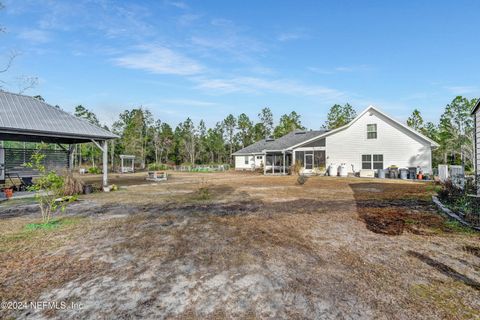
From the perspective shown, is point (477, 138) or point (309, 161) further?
point (309, 161)

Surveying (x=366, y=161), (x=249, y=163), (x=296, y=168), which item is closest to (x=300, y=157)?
(x=296, y=168)

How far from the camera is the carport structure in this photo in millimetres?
10797

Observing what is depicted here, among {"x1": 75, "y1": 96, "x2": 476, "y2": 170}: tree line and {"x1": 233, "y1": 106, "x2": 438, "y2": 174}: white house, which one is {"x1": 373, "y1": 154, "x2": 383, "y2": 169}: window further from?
{"x1": 75, "y1": 96, "x2": 476, "y2": 170}: tree line

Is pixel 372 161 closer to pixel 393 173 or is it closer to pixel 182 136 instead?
pixel 393 173

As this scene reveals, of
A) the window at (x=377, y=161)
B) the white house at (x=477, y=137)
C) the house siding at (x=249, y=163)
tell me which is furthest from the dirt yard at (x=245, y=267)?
the house siding at (x=249, y=163)

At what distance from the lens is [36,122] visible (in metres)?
11.6

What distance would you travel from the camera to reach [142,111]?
51.1 meters

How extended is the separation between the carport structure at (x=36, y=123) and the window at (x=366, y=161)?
2028 centimetres

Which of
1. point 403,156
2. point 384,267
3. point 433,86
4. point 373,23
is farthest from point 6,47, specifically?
point 433,86

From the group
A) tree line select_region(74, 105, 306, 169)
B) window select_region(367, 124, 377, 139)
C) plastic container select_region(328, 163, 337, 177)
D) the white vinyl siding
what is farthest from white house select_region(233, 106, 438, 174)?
tree line select_region(74, 105, 306, 169)

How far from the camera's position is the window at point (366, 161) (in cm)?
2280

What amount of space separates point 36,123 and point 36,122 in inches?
5.6

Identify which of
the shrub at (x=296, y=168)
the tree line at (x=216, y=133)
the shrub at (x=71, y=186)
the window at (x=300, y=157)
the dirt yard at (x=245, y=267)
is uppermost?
the tree line at (x=216, y=133)

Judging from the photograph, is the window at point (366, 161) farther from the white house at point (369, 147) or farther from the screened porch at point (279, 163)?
the screened porch at point (279, 163)
